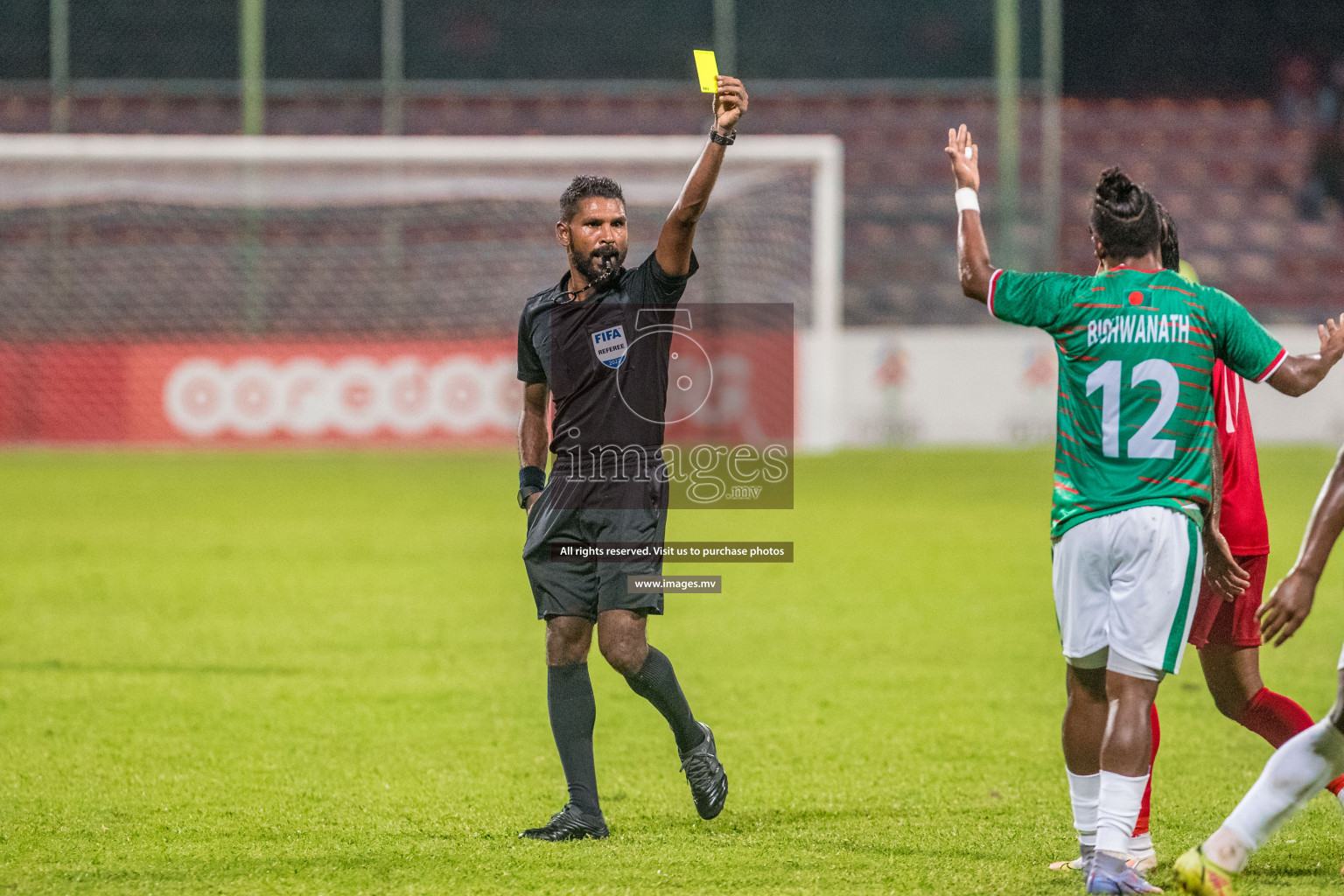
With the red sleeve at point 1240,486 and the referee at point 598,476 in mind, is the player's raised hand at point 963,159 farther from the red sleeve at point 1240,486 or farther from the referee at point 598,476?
the red sleeve at point 1240,486

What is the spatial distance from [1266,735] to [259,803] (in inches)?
123

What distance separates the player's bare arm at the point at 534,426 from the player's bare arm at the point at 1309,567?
221cm

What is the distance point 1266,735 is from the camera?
437 cm

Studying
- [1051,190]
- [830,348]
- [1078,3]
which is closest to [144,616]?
[830,348]

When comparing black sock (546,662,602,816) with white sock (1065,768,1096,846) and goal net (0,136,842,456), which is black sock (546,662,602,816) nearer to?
white sock (1065,768,1096,846)

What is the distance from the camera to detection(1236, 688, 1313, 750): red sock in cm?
430

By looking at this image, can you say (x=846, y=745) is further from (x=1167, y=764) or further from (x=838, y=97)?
(x=838, y=97)

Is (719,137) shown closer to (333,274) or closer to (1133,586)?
(1133,586)

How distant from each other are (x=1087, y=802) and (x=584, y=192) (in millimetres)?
2244

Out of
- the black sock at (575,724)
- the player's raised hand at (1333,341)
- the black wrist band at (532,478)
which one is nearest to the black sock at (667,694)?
the black sock at (575,724)

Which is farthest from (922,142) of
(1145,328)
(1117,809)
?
(1117,809)

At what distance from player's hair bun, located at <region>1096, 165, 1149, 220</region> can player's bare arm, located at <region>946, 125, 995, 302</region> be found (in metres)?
0.31

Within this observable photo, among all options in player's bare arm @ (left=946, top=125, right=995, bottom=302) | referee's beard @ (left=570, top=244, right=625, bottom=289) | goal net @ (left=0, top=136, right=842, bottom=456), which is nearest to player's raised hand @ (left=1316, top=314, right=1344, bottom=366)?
player's bare arm @ (left=946, top=125, right=995, bottom=302)

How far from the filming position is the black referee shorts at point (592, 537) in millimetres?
4512
